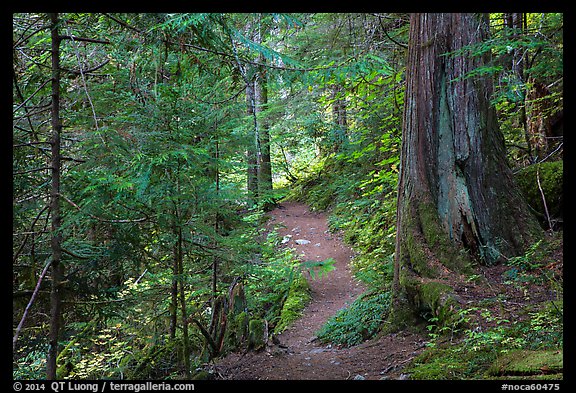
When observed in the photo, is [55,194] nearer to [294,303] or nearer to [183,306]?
[183,306]

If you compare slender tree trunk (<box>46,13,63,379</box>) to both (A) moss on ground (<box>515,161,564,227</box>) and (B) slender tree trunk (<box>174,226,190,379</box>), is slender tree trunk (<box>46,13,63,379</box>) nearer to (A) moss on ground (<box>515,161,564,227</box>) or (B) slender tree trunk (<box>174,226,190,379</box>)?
(B) slender tree trunk (<box>174,226,190,379</box>)

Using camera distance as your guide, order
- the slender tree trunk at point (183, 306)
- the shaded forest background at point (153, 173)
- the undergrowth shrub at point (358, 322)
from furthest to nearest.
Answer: the undergrowth shrub at point (358, 322) < the slender tree trunk at point (183, 306) < the shaded forest background at point (153, 173)

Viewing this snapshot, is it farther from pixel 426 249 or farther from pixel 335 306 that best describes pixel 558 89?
pixel 335 306

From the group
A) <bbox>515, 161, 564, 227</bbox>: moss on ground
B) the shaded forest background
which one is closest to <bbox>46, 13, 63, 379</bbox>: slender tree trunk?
the shaded forest background

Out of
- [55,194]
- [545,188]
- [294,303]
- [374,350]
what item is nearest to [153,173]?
[55,194]

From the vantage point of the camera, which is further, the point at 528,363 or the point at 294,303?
the point at 294,303

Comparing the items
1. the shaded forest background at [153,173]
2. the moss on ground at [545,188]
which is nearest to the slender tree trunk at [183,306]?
the shaded forest background at [153,173]

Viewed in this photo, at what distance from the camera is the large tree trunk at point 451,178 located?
556cm

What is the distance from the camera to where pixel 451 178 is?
5.72 metres

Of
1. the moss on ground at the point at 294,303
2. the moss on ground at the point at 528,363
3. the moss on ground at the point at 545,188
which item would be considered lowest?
the moss on ground at the point at 294,303

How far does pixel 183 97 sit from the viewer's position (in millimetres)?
5195

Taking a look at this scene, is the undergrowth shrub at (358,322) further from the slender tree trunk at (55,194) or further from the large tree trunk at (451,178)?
the slender tree trunk at (55,194)

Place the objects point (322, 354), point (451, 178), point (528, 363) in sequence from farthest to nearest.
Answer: point (322, 354) → point (451, 178) → point (528, 363)
